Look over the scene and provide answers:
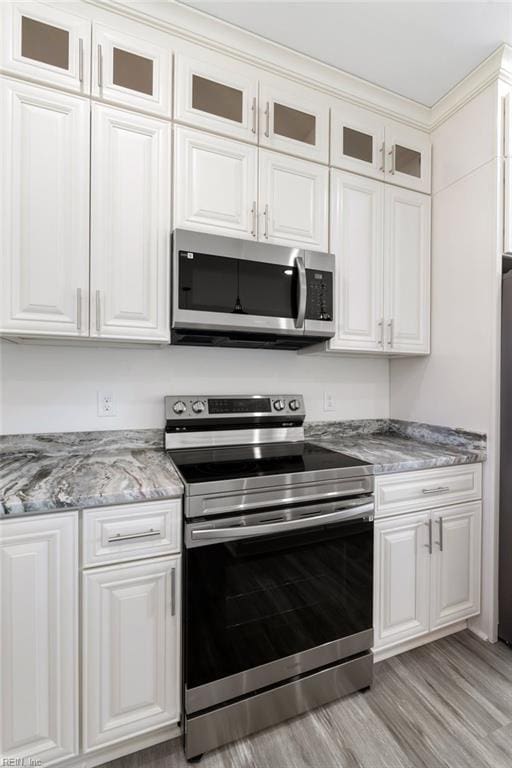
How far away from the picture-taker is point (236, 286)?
5.49 feet

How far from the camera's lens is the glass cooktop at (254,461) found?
139 centimetres

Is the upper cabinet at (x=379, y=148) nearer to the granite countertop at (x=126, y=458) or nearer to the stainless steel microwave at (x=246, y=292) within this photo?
the stainless steel microwave at (x=246, y=292)

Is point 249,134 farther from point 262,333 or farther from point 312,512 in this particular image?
point 312,512

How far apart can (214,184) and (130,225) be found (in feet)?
1.46

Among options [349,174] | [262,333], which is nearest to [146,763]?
[262,333]

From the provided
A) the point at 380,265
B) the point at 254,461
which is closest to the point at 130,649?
the point at 254,461

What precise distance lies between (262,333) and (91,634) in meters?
1.33

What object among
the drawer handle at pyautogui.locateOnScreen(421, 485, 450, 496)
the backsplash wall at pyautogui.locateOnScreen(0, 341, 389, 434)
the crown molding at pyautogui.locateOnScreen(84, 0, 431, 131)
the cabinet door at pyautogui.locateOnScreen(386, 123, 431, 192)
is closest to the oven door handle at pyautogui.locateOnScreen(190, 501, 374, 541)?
the drawer handle at pyautogui.locateOnScreen(421, 485, 450, 496)

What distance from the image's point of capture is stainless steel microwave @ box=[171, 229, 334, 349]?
1.58m

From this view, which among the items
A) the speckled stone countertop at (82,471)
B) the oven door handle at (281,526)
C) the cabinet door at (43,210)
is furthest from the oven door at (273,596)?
the cabinet door at (43,210)

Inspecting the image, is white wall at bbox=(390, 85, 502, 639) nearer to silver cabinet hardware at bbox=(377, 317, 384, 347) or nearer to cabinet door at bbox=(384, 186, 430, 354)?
cabinet door at bbox=(384, 186, 430, 354)

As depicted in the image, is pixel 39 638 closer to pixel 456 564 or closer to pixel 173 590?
pixel 173 590

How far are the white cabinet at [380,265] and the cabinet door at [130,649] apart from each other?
1.38 metres

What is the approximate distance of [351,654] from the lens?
153 cm
